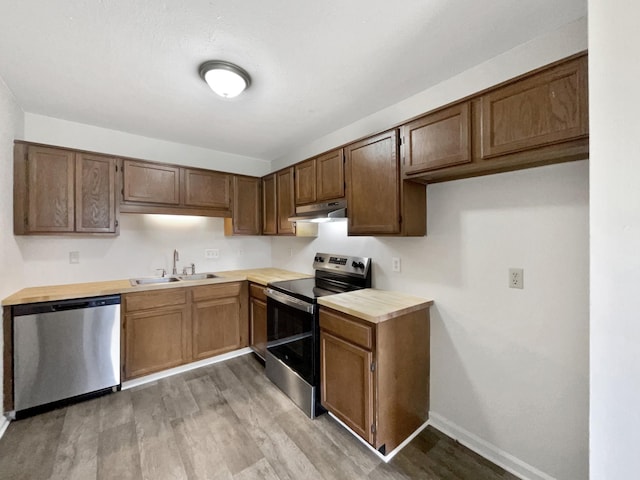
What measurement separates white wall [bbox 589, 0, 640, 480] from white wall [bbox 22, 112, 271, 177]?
11.6 feet

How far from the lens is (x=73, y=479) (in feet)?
5.03

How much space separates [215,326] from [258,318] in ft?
1.56

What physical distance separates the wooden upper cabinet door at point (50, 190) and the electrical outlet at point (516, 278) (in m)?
3.49

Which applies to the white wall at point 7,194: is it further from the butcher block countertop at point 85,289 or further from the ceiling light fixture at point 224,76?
the ceiling light fixture at point 224,76

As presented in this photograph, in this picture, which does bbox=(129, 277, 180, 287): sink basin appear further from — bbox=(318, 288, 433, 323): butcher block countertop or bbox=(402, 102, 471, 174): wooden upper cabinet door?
bbox=(402, 102, 471, 174): wooden upper cabinet door

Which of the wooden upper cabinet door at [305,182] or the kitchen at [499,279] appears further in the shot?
the wooden upper cabinet door at [305,182]

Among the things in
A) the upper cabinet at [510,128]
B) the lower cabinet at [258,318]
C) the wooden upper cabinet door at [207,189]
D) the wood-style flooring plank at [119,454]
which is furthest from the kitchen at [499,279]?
the wood-style flooring plank at [119,454]

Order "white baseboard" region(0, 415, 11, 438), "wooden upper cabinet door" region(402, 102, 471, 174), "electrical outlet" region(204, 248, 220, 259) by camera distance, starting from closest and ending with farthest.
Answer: "wooden upper cabinet door" region(402, 102, 471, 174), "white baseboard" region(0, 415, 11, 438), "electrical outlet" region(204, 248, 220, 259)

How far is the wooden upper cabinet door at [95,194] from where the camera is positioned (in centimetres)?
241

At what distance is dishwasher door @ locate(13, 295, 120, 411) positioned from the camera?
2.03 m

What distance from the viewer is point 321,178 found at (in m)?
2.55

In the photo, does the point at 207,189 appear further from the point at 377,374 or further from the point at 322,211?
the point at 377,374

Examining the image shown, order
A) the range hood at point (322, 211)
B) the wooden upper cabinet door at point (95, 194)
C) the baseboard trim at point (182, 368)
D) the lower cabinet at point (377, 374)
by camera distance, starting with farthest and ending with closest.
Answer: the baseboard trim at point (182, 368) < the wooden upper cabinet door at point (95, 194) < the range hood at point (322, 211) < the lower cabinet at point (377, 374)

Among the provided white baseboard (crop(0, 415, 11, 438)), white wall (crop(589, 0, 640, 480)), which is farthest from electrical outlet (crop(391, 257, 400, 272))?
white baseboard (crop(0, 415, 11, 438))
